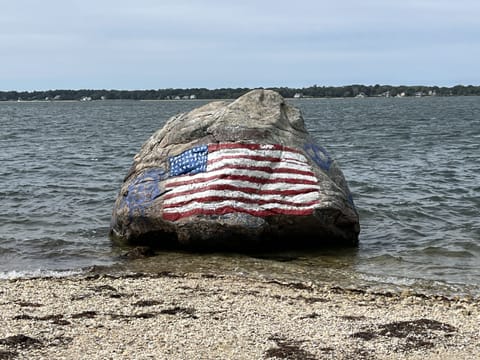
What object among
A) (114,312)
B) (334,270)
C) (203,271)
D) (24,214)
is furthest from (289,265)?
(24,214)

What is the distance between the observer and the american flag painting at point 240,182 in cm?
1044

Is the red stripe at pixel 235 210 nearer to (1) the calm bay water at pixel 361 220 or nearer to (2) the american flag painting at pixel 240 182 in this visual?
(2) the american flag painting at pixel 240 182

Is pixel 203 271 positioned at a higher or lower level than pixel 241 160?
lower

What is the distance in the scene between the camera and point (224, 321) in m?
6.88

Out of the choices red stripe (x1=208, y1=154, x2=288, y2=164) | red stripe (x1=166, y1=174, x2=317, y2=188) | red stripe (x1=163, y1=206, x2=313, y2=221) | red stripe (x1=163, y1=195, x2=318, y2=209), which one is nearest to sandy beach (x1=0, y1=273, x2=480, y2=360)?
red stripe (x1=163, y1=206, x2=313, y2=221)

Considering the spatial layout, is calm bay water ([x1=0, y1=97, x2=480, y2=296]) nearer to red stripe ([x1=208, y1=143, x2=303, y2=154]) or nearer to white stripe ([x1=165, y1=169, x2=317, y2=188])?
white stripe ([x1=165, y1=169, x2=317, y2=188])

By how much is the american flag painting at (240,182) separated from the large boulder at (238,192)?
0.6 inches

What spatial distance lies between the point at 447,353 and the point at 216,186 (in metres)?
5.18

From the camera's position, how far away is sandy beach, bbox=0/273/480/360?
6008mm

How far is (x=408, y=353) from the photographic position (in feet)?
19.6

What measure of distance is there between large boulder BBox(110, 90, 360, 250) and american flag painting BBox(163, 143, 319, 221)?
1cm

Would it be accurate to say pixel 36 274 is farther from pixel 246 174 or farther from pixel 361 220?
pixel 361 220

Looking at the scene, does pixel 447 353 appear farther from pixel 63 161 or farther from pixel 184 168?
pixel 63 161

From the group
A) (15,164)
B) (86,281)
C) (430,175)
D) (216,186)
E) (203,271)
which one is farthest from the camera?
(15,164)
